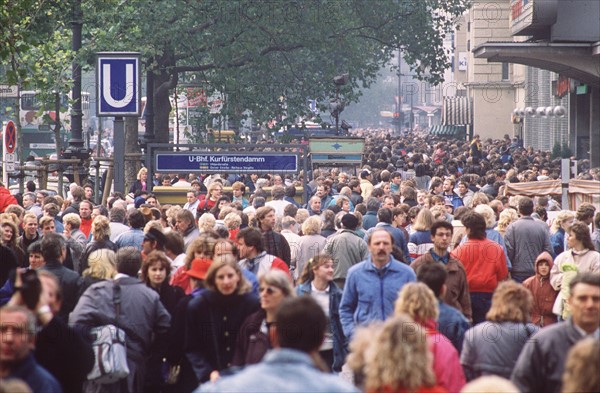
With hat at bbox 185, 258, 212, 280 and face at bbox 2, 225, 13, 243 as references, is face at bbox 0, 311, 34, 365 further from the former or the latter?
face at bbox 2, 225, 13, 243

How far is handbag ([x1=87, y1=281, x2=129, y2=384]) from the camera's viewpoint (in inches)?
334

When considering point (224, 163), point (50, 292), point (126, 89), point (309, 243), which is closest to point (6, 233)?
point (309, 243)

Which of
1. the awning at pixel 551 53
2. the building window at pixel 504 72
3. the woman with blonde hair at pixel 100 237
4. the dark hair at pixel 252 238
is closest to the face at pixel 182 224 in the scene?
the woman with blonde hair at pixel 100 237

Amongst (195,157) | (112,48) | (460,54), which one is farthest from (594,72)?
(460,54)

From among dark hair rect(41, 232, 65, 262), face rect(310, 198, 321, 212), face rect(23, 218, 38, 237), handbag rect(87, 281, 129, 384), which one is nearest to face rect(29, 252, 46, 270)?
dark hair rect(41, 232, 65, 262)

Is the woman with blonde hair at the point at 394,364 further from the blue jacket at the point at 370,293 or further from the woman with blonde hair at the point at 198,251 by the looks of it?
the woman with blonde hair at the point at 198,251

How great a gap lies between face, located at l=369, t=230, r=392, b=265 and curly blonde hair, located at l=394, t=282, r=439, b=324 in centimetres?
200

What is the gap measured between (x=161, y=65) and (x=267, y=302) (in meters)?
25.5

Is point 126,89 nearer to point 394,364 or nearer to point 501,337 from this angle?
point 501,337

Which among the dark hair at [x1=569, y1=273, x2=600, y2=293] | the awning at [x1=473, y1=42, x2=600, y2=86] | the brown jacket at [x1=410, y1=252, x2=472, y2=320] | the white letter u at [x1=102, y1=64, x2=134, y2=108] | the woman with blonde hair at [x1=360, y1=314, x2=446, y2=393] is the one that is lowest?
the brown jacket at [x1=410, y1=252, x2=472, y2=320]

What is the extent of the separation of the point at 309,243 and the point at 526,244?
2.04 m

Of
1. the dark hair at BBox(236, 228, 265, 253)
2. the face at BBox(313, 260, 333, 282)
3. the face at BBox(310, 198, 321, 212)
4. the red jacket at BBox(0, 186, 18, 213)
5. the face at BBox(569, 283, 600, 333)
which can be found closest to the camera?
the face at BBox(569, 283, 600, 333)

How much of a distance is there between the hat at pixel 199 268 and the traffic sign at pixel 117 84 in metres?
6.84

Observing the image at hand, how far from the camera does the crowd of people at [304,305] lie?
218 inches
